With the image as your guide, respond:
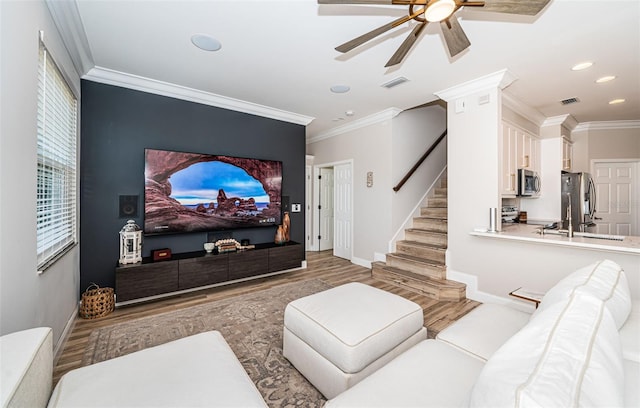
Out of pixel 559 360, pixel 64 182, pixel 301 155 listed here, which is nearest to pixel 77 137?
pixel 64 182

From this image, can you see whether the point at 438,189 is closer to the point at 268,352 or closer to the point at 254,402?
the point at 268,352

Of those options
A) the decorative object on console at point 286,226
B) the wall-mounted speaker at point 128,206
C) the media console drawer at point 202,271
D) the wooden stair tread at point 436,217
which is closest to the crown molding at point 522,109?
the wooden stair tread at point 436,217

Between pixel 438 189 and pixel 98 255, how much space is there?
5.45 metres

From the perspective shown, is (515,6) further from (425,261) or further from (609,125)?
(609,125)

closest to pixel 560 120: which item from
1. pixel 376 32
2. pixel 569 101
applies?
pixel 569 101

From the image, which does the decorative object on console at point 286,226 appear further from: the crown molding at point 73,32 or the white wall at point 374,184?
the crown molding at point 73,32

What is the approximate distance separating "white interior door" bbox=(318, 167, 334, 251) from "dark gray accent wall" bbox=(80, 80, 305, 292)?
257 centimetres

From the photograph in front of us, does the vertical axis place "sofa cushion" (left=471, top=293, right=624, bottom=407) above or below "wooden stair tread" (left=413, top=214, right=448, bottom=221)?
below

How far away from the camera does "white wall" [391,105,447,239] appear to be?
4477 mm

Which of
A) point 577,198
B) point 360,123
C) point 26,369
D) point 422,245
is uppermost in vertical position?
point 360,123

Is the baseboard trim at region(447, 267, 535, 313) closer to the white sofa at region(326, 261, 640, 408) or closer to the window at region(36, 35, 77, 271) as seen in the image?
the white sofa at region(326, 261, 640, 408)

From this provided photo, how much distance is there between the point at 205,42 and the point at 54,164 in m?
1.68

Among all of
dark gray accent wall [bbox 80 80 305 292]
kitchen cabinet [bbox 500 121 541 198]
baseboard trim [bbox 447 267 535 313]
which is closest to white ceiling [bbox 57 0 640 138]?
dark gray accent wall [bbox 80 80 305 292]

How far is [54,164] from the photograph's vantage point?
7.22 feet
